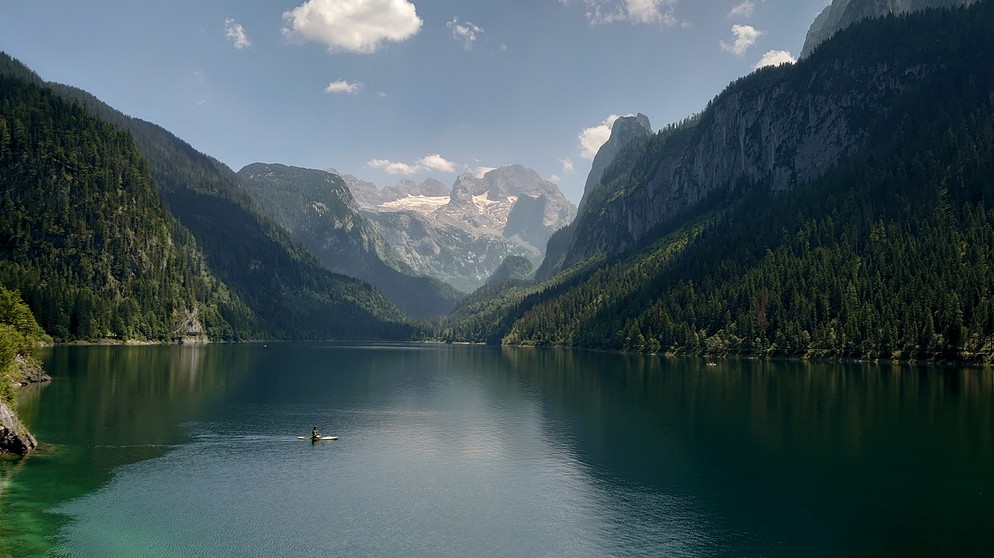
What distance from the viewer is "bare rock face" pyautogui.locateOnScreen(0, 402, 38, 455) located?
61.9 m

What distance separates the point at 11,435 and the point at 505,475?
152ft

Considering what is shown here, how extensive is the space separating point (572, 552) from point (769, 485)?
24.2 metres

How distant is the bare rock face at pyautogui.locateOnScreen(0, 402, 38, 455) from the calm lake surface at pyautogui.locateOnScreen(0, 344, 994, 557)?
261 centimetres

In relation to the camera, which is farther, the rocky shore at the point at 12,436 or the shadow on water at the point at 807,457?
the rocky shore at the point at 12,436

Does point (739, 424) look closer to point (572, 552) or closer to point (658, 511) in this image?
point (658, 511)

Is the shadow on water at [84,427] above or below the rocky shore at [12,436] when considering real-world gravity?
below

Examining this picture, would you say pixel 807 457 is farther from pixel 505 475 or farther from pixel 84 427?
pixel 84 427

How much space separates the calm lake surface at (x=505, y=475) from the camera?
45594mm

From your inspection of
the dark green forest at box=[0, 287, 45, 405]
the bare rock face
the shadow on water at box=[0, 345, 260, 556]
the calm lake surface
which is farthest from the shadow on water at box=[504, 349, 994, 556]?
the dark green forest at box=[0, 287, 45, 405]

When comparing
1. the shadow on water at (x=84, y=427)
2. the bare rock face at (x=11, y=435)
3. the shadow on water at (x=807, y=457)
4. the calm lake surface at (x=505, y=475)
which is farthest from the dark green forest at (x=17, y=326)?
the shadow on water at (x=807, y=457)

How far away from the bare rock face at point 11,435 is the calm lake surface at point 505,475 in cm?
261

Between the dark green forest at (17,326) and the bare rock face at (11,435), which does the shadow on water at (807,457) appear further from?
the dark green forest at (17,326)

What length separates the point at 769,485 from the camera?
59281 mm

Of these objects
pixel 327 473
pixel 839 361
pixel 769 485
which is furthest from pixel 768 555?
pixel 839 361
